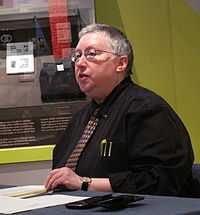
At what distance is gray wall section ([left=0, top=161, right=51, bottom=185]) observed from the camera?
3.13 meters

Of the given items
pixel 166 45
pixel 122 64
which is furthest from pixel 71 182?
pixel 166 45

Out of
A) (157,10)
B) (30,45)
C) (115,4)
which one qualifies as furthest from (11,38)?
(157,10)

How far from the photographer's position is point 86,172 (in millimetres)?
2209

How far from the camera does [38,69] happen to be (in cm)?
320

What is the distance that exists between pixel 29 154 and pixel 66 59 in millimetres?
587

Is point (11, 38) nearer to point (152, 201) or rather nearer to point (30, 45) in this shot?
point (30, 45)

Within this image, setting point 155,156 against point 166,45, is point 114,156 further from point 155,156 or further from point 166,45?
point 166,45

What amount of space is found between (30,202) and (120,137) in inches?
25.0

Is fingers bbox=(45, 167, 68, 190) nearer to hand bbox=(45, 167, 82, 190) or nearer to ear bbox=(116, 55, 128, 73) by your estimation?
hand bbox=(45, 167, 82, 190)

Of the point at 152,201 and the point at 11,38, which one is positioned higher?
the point at 11,38

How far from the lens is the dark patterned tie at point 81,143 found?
229 cm

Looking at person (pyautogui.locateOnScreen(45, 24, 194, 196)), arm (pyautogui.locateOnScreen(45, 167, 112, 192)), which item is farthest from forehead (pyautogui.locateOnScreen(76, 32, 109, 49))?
arm (pyautogui.locateOnScreen(45, 167, 112, 192))

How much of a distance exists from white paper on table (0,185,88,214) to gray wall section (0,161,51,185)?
1340 mm

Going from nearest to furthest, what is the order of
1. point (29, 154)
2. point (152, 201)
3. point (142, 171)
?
point (152, 201), point (142, 171), point (29, 154)
